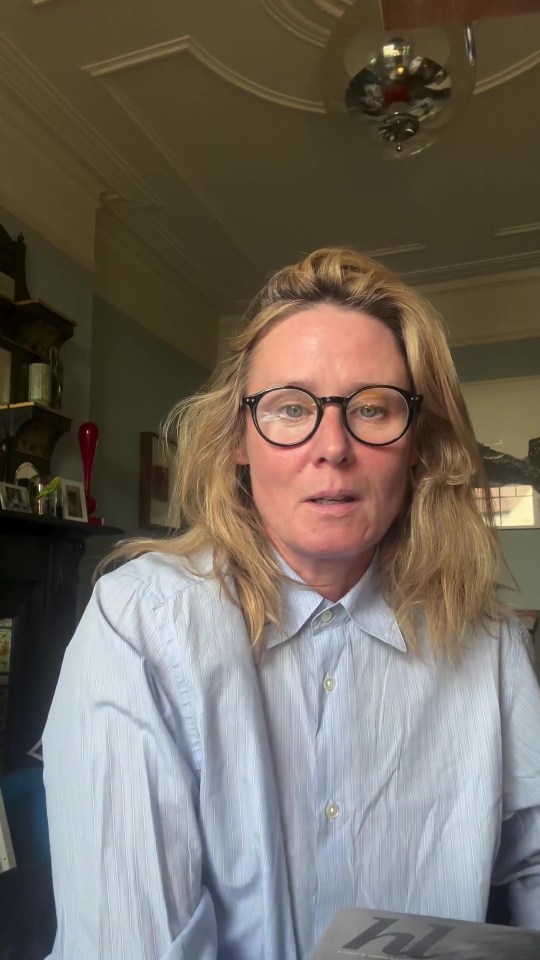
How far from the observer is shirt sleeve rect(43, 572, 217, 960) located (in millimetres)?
609

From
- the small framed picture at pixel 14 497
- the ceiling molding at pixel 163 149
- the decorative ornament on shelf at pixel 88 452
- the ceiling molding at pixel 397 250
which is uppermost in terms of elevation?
the ceiling molding at pixel 163 149

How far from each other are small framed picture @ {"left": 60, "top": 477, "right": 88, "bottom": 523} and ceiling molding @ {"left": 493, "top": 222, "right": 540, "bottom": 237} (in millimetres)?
2195

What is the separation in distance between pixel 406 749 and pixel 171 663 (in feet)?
0.90

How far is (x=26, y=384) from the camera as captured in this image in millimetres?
2477

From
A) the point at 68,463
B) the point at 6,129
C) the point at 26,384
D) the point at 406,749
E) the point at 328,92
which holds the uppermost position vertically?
the point at 6,129

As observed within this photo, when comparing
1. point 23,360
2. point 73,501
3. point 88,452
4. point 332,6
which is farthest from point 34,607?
point 332,6

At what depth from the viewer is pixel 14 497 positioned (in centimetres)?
230

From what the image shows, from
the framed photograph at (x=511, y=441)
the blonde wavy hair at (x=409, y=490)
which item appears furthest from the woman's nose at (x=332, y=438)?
the framed photograph at (x=511, y=441)

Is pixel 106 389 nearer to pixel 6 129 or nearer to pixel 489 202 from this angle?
pixel 6 129

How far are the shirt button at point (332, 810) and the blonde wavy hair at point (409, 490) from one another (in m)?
0.20

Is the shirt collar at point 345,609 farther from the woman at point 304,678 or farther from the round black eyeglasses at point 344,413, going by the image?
the round black eyeglasses at point 344,413

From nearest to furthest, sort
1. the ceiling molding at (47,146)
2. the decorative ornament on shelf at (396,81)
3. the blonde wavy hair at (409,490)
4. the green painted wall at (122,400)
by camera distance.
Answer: the blonde wavy hair at (409,490) → the decorative ornament on shelf at (396,81) → the ceiling molding at (47,146) → the green painted wall at (122,400)

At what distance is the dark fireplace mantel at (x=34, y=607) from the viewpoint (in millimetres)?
2289

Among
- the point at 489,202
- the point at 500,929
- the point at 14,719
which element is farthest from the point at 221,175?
the point at 500,929
